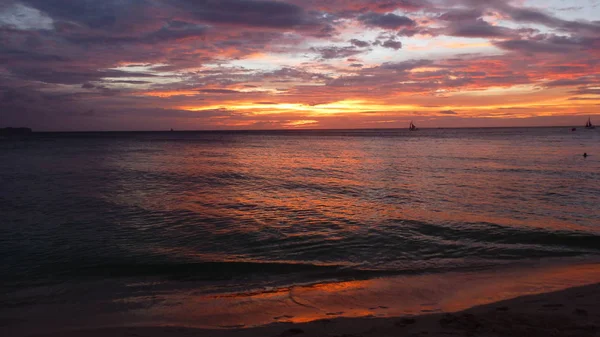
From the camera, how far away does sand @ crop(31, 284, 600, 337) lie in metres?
6.71

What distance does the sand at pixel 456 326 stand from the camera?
6711 millimetres

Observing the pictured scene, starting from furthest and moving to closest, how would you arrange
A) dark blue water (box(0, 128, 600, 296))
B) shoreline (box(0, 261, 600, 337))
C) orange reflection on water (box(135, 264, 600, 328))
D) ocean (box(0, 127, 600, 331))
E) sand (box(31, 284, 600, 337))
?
dark blue water (box(0, 128, 600, 296)), ocean (box(0, 127, 600, 331)), orange reflection on water (box(135, 264, 600, 328)), shoreline (box(0, 261, 600, 337)), sand (box(31, 284, 600, 337))

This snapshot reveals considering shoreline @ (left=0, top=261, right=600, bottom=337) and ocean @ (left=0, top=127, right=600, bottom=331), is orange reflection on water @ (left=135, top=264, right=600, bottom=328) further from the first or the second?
ocean @ (left=0, top=127, right=600, bottom=331)

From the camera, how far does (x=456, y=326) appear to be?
23.0 feet

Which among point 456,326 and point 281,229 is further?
point 281,229

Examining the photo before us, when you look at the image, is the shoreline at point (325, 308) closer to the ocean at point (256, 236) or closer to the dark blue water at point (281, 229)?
the ocean at point (256, 236)

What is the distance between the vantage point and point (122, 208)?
66.5 feet

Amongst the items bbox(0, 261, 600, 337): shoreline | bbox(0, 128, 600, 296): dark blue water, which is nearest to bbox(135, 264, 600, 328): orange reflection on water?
bbox(0, 261, 600, 337): shoreline

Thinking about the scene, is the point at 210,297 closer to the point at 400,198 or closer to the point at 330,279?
the point at 330,279

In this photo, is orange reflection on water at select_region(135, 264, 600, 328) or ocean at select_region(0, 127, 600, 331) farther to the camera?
ocean at select_region(0, 127, 600, 331)

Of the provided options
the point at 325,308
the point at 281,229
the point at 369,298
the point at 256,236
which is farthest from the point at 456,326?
the point at 281,229

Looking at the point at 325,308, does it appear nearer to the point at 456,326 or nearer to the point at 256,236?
the point at 456,326

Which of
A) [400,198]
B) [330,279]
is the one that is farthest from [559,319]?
[400,198]

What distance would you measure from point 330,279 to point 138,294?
491 centimetres
